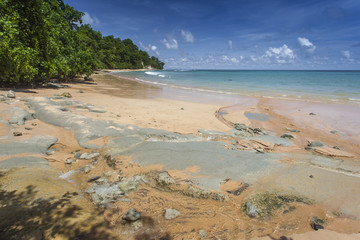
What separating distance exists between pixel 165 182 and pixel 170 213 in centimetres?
86

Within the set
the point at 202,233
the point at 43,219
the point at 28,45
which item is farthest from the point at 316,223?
the point at 28,45

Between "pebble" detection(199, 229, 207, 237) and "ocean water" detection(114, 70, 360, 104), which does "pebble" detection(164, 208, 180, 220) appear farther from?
"ocean water" detection(114, 70, 360, 104)

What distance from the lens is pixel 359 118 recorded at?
32.7 ft

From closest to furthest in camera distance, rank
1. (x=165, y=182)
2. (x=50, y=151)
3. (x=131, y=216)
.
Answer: (x=131, y=216) → (x=165, y=182) → (x=50, y=151)

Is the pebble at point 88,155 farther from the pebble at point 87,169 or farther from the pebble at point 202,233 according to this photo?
the pebble at point 202,233

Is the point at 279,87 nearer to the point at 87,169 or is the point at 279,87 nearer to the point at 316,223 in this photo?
the point at 316,223

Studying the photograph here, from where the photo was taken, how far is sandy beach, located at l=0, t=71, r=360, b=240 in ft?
8.58

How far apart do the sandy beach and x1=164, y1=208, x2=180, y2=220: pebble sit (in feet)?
0.07

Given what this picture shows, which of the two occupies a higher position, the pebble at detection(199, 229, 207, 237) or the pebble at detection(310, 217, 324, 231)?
the pebble at detection(310, 217, 324, 231)

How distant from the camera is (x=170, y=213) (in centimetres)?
291

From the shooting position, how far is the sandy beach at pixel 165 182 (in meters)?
2.62

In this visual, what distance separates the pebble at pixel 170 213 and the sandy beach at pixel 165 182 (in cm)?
2

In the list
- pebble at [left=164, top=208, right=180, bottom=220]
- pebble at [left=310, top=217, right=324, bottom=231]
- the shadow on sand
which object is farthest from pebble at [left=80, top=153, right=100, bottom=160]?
pebble at [left=310, top=217, right=324, bottom=231]

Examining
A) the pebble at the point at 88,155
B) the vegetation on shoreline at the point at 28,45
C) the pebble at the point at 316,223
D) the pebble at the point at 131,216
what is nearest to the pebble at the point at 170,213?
the pebble at the point at 131,216
